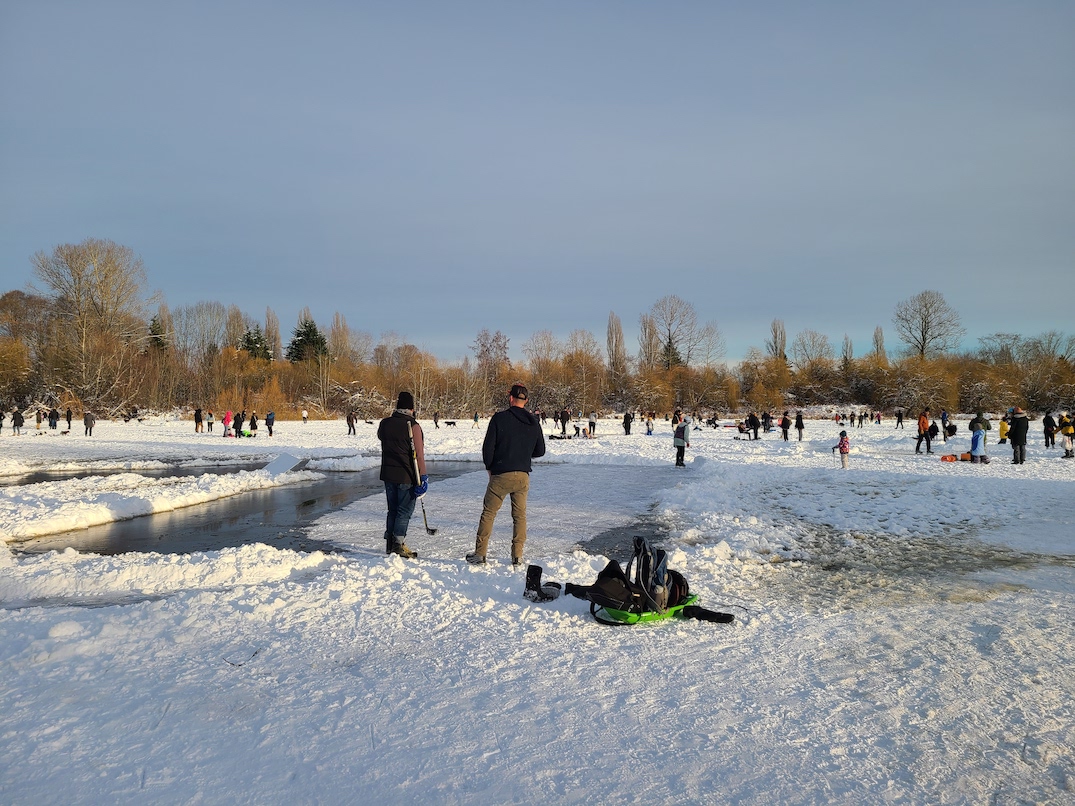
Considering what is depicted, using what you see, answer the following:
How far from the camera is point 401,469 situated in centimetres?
736

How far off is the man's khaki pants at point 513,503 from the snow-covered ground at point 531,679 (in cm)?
29

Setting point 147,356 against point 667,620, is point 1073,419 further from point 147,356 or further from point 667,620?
point 147,356

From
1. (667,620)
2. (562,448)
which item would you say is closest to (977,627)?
(667,620)

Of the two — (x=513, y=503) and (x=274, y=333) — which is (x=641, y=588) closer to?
(x=513, y=503)

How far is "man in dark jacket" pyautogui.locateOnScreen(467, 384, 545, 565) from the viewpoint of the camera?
662 cm

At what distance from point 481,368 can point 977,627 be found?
3128 inches

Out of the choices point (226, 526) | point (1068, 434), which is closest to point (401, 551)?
point (226, 526)

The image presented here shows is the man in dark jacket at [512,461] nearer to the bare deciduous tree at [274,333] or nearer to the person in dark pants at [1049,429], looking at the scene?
the person in dark pants at [1049,429]

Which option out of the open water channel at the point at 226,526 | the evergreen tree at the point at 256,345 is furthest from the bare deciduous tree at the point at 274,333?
the open water channel at the point at 226,526

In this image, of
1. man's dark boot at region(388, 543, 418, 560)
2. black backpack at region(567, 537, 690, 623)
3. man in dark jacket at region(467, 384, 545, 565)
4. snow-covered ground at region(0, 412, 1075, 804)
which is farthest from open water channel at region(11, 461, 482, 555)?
black backpack at region(567, 537, 690, 623)

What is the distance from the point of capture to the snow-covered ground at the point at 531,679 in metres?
2.85

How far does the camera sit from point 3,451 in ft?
84.9

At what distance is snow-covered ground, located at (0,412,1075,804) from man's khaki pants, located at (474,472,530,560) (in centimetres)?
29

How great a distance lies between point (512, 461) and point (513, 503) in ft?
1.72
